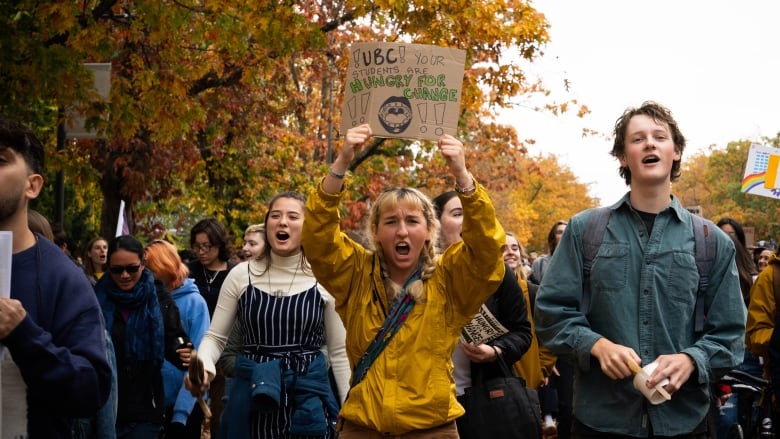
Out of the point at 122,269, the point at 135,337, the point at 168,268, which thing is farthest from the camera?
the point at 168,268

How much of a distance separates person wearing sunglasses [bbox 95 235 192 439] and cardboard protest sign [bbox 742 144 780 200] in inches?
338

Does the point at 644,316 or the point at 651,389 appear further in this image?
the point at 644,316

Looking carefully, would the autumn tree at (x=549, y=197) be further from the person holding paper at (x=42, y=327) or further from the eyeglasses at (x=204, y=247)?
the person holding paper at (x=42, y=327)

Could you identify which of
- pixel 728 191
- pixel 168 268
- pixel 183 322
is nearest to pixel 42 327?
pixel 183 322

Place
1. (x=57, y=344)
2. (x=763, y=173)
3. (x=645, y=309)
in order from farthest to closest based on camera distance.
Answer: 1. (x=763, y=173)
2. (x=645, y=309)
3. (x=57, y=344)

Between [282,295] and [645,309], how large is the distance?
2582 mm

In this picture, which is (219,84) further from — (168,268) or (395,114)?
(395,114)

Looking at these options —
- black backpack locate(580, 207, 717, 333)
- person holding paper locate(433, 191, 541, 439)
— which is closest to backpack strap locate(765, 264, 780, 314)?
person holding paper locate(433, 191, 541, 439)

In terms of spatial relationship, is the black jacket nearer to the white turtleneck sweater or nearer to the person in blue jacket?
the white turtleneck sweater

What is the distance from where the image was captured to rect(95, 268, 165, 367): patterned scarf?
304 inches

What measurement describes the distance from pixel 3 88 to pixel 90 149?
5.74 m

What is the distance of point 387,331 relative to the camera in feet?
16.7

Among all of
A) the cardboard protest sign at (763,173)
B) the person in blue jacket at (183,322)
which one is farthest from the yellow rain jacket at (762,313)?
the cardboard protest sign at (763,173)

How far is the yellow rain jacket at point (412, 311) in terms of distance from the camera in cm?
497
